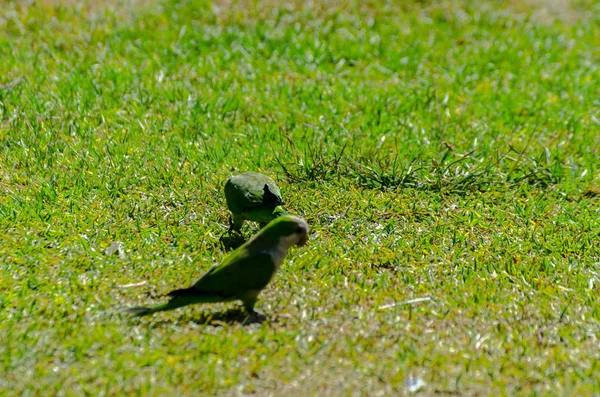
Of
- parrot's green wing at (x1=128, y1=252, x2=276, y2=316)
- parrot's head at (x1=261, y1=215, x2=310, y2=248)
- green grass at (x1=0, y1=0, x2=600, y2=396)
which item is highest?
parrot's head at (x1=261, y1=215, x2=310, y2=248)

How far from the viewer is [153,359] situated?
11.2ft

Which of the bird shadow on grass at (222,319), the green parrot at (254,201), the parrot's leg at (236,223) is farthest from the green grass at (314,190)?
the green parrot at (254,201)

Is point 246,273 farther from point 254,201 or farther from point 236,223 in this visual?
point 236,223

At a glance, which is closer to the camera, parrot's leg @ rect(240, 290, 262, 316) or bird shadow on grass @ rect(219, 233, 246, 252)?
parrot's leg @ rect(240, 290, 262, 316)

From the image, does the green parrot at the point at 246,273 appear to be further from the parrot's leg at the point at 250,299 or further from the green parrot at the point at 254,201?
the green parrot at the point at 254,201

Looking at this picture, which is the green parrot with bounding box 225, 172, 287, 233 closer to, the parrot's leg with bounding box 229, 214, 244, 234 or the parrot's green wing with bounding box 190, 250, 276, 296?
the parrot's leg with bounding box 229, 214, 244, 234

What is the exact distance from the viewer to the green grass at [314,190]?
3492 millimetres

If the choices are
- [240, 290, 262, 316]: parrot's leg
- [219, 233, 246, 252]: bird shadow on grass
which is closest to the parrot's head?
[240, 290, 262, 316]: parrot's leg

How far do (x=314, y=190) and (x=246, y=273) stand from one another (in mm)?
1530

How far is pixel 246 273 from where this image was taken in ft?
11.9

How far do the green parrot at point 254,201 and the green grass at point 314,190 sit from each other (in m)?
0.28

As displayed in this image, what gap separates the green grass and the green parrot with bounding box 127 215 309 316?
158 millimetres

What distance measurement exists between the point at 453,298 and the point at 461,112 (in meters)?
2.58

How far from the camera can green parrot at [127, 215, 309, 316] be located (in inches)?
141
